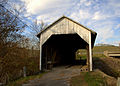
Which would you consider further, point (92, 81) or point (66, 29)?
point (66, 29)

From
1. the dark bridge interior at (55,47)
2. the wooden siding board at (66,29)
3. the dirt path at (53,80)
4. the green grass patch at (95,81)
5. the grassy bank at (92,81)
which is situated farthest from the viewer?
the dark bridge interior at (55,47)

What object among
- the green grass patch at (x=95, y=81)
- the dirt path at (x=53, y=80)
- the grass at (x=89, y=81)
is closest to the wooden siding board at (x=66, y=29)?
the dirt path at (x=53, y=80)

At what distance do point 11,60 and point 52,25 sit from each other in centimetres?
517

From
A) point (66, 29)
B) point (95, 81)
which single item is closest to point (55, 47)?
point (66, 29)

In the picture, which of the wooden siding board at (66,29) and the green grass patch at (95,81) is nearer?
the green grass patch at (95,81)

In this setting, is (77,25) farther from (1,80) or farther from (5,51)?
(1,80)

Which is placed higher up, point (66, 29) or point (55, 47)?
point (66, 29)

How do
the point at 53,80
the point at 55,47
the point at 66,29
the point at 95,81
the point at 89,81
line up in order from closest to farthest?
1. the point at 95,81
2. the point at 89,81
3. the point at 53,80
4. the point at 66,29
5. the point at 55,47

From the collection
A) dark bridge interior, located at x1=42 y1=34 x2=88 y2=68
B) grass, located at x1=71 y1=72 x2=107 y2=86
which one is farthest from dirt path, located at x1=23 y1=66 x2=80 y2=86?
dark bridge interior, located at x1=42 y1=34 x2=88 y2=68

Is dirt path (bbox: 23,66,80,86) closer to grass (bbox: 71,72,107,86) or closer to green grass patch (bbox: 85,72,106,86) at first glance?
grass (bbox: 71,72,107,86)

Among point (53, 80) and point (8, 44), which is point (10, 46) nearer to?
point (8, 44)

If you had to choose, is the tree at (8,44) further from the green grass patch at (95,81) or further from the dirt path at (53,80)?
the green grass patch at (95,81)

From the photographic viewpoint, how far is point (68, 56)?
22734mm

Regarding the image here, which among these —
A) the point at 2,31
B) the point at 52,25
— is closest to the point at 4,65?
the point at 2,31
